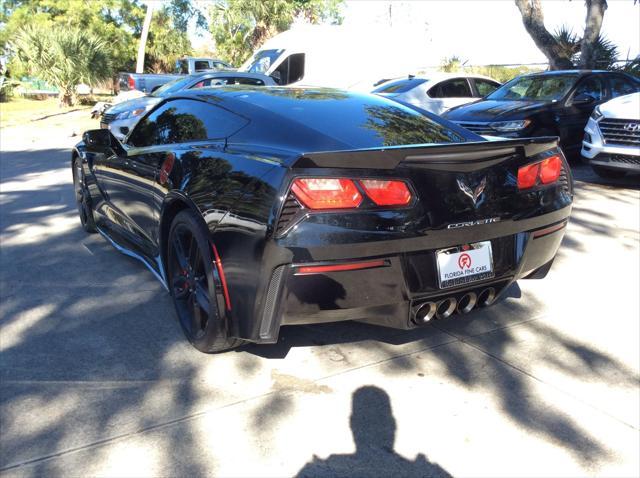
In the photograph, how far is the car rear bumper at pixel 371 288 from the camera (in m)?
2.74

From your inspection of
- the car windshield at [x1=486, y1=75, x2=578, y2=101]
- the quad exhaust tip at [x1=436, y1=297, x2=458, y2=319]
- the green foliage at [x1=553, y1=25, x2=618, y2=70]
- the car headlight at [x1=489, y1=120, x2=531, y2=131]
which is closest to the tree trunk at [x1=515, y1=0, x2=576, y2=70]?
the green foliage at [x1=553, y1=25, x2=618, y2=70]

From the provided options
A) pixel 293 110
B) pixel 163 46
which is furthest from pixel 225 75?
pixel 163 46

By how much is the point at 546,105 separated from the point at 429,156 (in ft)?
23.6

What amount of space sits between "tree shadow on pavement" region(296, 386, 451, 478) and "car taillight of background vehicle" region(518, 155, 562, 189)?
143cm

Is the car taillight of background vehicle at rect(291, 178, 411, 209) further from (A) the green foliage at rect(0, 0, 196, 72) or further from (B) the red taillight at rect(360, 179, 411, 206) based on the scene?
(A) the green foliage at rect(0, 0, 196, 72)

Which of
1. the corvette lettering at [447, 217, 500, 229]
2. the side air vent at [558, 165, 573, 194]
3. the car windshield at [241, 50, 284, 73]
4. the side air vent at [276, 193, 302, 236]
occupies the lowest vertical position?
the corvette lettering at [447, 217, 500, 229]

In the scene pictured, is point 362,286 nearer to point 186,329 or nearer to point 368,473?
point 368,473

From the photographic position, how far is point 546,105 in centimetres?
923

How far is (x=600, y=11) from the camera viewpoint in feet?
50.8

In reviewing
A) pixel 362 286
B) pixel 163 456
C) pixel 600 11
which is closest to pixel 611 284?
pixel 362 286

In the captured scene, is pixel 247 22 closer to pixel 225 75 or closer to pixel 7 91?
pixel 7 91

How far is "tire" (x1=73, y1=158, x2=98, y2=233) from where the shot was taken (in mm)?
5543

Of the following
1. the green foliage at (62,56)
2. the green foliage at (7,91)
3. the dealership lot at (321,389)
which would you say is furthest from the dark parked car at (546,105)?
the green foliage at (7,91)

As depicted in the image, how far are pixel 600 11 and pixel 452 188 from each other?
49.8ft
